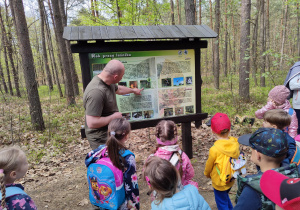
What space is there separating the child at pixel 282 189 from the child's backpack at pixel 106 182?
1.40 meters

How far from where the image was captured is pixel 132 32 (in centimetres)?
360

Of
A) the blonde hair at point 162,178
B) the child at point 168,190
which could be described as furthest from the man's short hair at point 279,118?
the blonde hair at point 162,178

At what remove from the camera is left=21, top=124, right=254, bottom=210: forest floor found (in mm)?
3625

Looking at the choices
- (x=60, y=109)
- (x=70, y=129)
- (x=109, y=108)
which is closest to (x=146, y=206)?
(x=109, y=108)

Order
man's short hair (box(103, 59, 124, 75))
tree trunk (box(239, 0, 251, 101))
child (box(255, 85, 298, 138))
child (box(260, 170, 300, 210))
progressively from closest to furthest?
1. child (box(260, 170, 300, 210))
2. man's short hair (box(103, 59, 124, 75))
3. child (box(255, 85, 298, 138))
4. tree trunk (box(239, 0, 251, 101))

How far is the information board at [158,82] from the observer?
12.3 feet

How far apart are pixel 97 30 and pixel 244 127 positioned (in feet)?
16.5

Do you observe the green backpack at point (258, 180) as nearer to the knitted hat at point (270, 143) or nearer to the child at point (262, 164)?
the child at point (262, 164)

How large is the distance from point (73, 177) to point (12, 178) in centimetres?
291

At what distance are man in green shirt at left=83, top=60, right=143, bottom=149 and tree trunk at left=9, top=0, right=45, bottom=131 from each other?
481 centimetres

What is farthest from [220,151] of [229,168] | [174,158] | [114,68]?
[114,68]

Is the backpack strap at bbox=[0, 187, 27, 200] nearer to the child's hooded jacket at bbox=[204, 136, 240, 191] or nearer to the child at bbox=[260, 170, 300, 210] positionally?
the child at bbox=[260, 170, 300, 210]

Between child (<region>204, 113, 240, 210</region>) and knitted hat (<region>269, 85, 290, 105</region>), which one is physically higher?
knitted hat (<region>269, 85, 290, 105</region>)

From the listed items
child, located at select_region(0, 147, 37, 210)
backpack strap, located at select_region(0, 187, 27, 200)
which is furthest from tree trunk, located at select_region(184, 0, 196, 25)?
backpack strap, located at select_region(0, 187, 27, 200)
